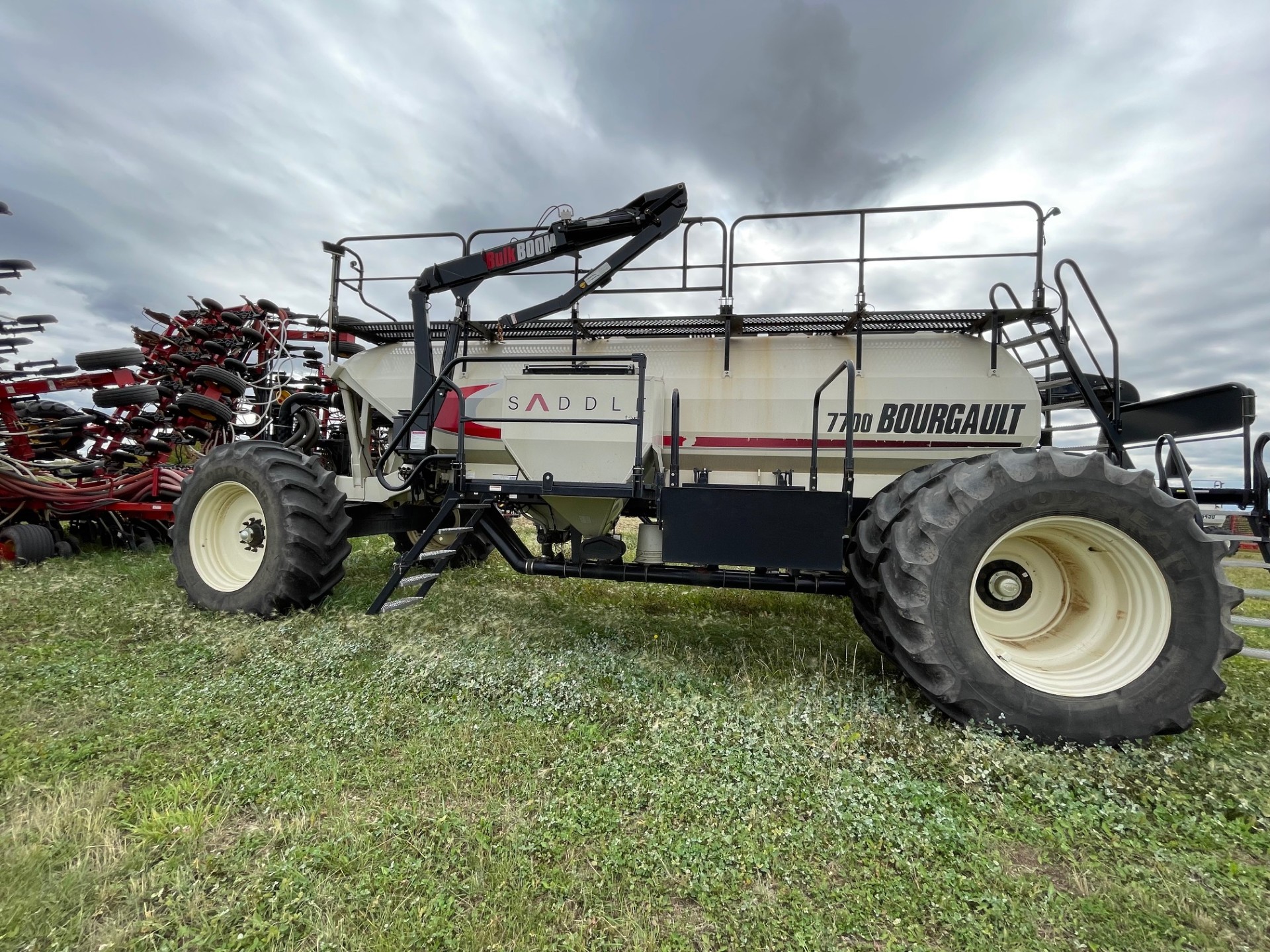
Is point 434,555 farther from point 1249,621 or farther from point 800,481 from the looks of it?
point 1249,621

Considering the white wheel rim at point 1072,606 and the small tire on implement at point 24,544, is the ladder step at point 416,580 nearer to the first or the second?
the white wheel rim at point 1072,606

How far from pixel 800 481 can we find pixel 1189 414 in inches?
100

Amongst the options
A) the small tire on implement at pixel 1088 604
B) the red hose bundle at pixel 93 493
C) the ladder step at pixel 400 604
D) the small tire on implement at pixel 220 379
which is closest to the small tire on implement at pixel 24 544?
the red hose bundle at pixel 93 493

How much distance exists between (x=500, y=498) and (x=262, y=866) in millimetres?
2356

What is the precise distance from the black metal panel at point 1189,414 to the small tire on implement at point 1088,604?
1.49m

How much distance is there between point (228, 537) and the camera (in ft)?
15.6

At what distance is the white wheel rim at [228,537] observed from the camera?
15.0 ft

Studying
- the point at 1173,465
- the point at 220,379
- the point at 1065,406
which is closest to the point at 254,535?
the point at 220,379

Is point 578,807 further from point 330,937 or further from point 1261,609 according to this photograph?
point 1261,609

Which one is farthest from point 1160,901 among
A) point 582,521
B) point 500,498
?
point 500,498

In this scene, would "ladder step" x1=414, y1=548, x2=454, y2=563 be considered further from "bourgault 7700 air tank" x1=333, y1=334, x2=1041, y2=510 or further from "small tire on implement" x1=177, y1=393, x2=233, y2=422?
"small tire on implement" x1=177, y1=393, x2=233, y2=422

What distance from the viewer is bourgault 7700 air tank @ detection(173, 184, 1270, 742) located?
271cm

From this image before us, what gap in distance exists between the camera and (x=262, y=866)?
1805mm

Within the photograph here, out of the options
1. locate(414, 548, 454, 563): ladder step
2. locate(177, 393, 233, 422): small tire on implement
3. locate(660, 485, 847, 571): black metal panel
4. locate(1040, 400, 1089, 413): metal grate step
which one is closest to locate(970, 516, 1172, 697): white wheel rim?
locate(660, 485, 847, 571): black metal panel
